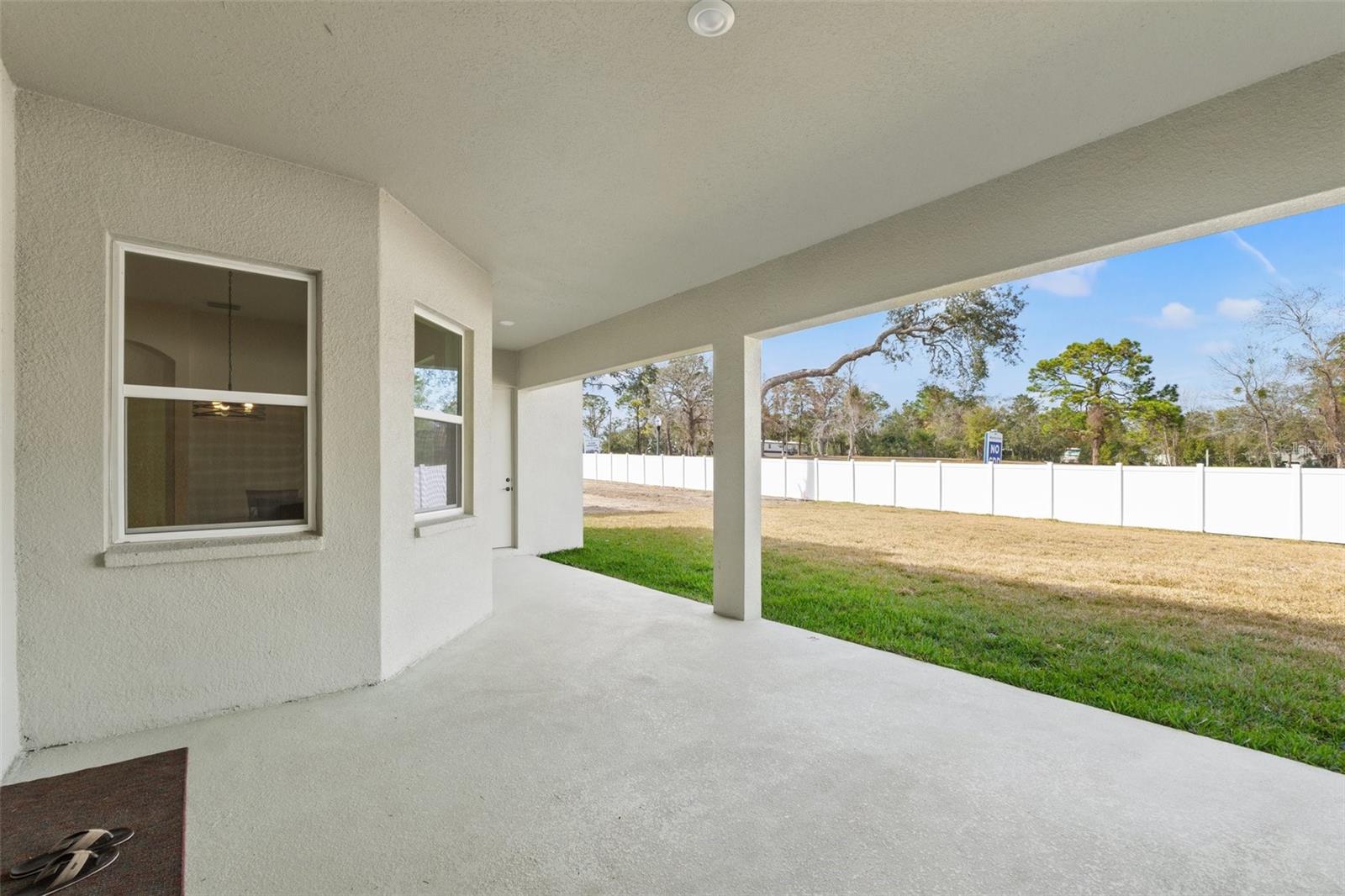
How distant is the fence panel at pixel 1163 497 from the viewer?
8102 mm

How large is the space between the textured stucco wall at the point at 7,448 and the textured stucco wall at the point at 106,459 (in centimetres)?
6

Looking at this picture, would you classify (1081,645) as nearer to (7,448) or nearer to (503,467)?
(7,448)

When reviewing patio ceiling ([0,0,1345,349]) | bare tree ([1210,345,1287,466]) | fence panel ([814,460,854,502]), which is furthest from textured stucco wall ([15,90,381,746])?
bare tree ([1210,345,1287,466])

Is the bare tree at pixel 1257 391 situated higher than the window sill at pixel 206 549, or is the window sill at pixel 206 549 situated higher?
the bare tree at pixel 1257 391

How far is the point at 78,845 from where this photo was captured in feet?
5.79

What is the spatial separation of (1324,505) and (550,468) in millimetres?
9747

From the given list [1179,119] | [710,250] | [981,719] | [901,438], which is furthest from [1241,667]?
[901,438]

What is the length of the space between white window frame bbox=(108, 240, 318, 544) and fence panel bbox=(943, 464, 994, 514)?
10736 millimetres

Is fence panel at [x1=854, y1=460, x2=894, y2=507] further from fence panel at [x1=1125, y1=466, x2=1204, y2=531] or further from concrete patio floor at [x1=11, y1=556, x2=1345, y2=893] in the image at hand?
concrete patio floor at [x1=11, y1=556, x2=1345, y2=893]

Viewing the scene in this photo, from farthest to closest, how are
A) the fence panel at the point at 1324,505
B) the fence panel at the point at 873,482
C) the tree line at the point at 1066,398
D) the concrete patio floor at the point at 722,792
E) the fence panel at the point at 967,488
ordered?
the fence panel at the point at 873,482 < the fence panel at the point at 967,488 < the tree line at the point at 1066,398 < the fence panel at the point at 1324,505 < the concrete patio floor at the point at 722,792

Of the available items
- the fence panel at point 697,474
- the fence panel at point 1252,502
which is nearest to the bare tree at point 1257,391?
the fence panel at point 1252,502

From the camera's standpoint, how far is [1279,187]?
2184 mm

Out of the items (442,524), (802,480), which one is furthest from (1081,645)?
(802,480)

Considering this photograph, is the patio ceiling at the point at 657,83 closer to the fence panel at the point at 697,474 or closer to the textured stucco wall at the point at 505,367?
the textured stucco wall at the point at 505,367
